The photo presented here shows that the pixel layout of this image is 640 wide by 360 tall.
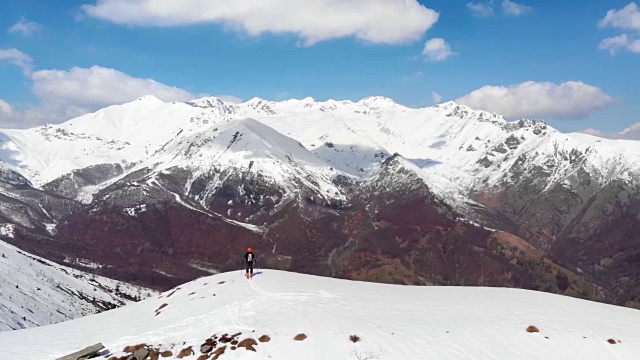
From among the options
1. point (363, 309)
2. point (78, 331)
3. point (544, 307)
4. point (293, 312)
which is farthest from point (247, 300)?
point (544, 307)

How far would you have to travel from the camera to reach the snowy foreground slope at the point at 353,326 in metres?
31.6

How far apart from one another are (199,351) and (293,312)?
26.7 ft

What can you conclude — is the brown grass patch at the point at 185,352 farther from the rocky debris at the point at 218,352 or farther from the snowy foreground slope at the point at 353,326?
the rocky debris at the point at 218,352

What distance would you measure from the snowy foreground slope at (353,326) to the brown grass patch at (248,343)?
1.20 ft

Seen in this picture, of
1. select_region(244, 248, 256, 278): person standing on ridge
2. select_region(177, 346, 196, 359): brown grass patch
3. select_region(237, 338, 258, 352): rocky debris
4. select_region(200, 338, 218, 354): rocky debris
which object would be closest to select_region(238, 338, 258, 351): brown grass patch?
select_region(237, 338, 258, 352): rocky debris

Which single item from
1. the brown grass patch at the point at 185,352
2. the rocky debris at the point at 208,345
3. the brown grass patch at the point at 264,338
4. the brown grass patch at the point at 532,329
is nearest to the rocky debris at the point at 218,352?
the rocky debris at the point at 208,345

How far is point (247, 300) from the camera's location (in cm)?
4019

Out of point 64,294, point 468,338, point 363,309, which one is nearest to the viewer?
point 468,338

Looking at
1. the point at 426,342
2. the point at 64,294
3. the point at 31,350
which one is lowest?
the point at 64,294

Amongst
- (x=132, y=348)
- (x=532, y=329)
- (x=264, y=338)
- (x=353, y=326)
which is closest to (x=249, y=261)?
(x=353, y=326)

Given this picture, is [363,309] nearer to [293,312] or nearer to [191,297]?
[293,312]

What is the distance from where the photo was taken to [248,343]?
31.1 metres

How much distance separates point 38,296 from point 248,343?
9601 cm

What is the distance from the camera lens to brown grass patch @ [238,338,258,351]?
30.7m
